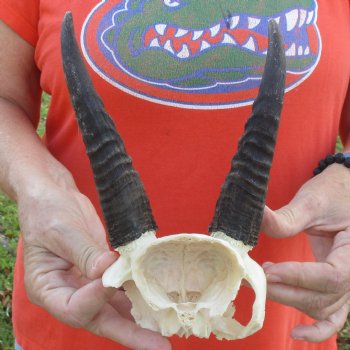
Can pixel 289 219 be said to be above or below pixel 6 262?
above

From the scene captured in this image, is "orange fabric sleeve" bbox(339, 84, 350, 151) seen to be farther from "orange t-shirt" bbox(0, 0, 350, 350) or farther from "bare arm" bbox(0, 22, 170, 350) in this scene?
"bare arm" bbox(0, 22, 170, 350)

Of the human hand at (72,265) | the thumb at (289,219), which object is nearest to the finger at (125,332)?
the human hand at (72,265)

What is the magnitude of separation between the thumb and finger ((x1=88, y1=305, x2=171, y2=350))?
43 cm

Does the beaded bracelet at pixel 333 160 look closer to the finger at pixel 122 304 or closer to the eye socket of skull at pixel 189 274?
the eye socket of skull at pixel 189 274

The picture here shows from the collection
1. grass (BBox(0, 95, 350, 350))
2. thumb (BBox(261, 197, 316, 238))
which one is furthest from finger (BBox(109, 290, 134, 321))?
grass (BBox(0, 95, 350, 350))

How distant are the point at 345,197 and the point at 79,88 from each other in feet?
3.35

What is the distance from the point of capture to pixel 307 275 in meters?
1.78

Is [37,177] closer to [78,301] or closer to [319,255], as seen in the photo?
[78,301]

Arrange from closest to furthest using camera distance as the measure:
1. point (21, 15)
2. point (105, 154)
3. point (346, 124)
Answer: point (105, 154) < point (21, 15) < point (346, 124)

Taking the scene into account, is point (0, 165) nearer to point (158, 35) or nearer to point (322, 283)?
point (158, 35)

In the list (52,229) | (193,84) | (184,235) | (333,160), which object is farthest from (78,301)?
(333,160)

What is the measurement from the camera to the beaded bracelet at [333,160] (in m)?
2.14

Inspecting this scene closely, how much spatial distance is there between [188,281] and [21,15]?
43.3 inches

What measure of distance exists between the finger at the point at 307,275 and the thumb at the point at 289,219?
96 mm
